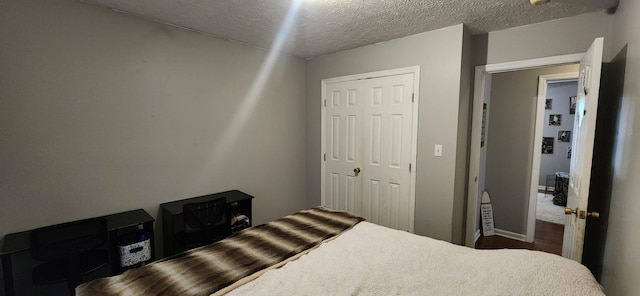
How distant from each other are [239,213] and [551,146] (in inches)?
267

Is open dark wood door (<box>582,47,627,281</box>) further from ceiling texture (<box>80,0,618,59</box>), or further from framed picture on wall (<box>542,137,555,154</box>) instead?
framed picture on wall (<box>542,137,555,154</box>)

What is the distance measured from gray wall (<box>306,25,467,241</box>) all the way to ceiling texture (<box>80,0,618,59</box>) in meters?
0.14

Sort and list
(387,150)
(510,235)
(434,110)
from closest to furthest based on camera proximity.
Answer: (434,110) < (387,150) < (510,235)

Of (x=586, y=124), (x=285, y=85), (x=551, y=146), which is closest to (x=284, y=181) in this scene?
(x=285, y=85)

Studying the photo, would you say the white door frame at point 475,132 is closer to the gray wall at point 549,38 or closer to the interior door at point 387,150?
the gray wall at point 549,38

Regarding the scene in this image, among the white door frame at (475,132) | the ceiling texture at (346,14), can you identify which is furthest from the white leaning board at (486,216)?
the ceiling texture at (346,14)

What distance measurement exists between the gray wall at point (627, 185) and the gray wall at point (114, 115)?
2.99m

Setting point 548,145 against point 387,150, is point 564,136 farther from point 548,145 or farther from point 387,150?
point 387,150

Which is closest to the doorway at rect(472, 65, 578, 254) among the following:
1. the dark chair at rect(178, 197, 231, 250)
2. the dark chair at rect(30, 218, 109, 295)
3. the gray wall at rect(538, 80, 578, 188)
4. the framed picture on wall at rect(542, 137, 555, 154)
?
the gray wall at rect(538, 80, 578, 188)

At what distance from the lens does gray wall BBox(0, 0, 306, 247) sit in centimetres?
179

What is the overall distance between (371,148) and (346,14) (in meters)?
1.48

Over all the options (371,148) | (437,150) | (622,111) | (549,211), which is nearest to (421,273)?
(437,150)

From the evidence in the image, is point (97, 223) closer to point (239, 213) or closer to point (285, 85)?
point (239, 213)

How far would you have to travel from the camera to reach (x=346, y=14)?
215 centimetres
